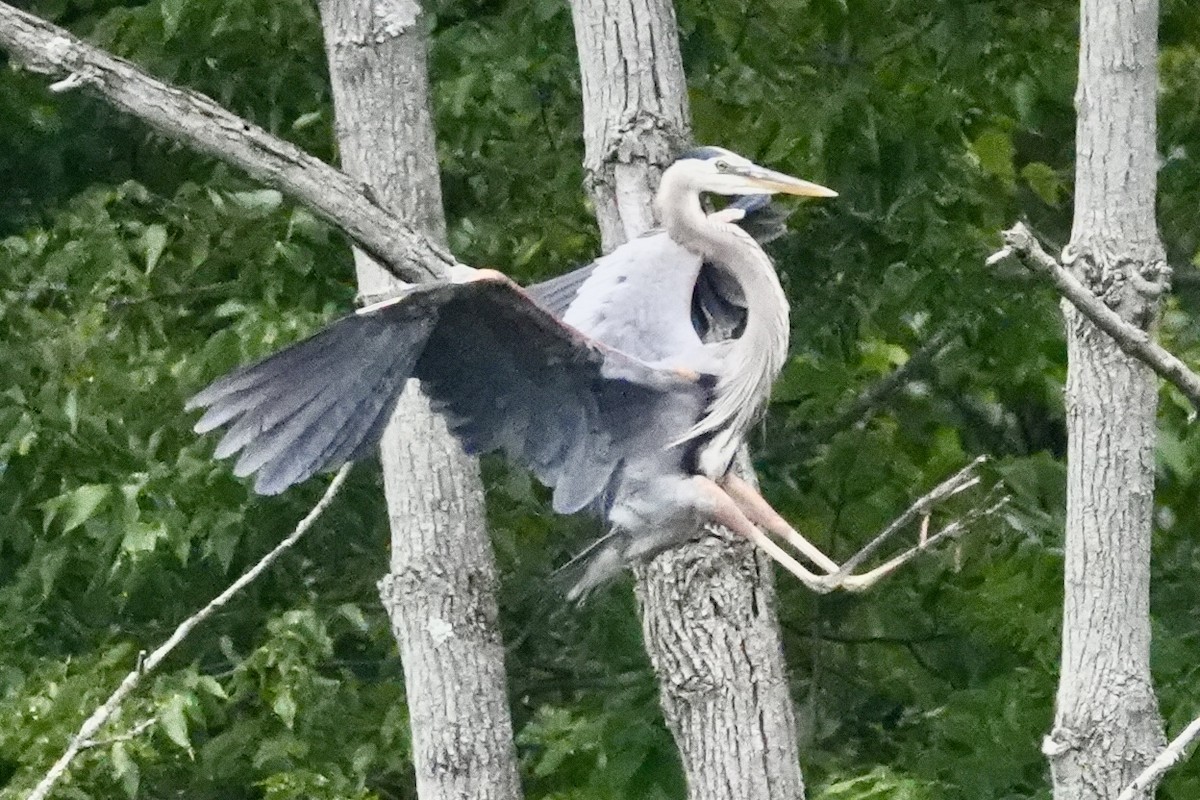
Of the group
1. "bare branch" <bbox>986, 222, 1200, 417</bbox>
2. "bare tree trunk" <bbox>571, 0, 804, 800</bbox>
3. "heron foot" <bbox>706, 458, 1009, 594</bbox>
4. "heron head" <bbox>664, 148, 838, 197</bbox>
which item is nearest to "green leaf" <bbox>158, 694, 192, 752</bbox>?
"bare tree trunk" <bbox>571, 0, 804, 800</bbox>

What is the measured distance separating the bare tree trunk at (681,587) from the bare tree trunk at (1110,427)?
0.61 m

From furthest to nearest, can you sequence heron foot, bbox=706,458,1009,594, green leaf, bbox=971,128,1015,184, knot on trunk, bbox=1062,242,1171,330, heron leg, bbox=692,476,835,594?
1. green leaf, bbox=971,128,1015,184
2. knot on trunk, bbox=1062,242,1171,330
3. heron leg, bbox=692,476,835,594
4. heron foot, bbox=706,458,1009,594

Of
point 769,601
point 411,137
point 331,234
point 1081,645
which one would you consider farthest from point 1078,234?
point 331,234

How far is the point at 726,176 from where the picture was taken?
9.96 ft

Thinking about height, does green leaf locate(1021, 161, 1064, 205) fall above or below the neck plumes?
above

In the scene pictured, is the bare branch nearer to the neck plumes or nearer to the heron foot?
the heron foot

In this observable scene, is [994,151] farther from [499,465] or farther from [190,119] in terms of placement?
[190,119]

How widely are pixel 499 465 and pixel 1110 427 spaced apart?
7.08 ft

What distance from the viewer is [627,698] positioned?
477 cm

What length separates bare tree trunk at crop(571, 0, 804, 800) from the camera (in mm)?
3662

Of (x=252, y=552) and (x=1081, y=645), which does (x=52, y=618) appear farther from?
(x=1081, y=645)

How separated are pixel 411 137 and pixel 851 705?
2.21m

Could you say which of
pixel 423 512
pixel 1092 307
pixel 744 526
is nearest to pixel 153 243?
pixel 423 512

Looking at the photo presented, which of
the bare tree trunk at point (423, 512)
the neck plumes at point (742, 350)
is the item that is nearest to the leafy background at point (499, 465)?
the bare tree trunk at point (423, 512)
